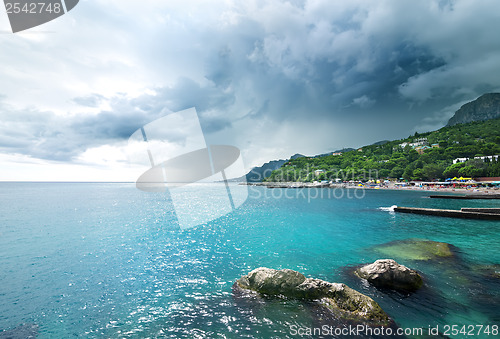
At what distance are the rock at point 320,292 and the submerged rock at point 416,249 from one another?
9767 millimetres

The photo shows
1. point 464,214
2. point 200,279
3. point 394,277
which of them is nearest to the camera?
point 394,277

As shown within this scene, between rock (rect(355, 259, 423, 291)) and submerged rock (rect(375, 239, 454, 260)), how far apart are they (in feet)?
18.3

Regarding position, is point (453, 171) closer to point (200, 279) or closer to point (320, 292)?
point (320, 292)

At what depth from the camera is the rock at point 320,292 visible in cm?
823

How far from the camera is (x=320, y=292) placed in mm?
9641

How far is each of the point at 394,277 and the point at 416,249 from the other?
368 inches

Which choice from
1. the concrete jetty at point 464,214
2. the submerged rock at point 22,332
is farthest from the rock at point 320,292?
the concrete jetty at point 464,214

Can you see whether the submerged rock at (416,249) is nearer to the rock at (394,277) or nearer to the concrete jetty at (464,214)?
the rock at (394,277)

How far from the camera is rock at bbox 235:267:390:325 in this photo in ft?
27.0

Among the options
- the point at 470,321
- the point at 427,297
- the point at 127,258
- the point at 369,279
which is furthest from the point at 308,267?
the point at 127,258

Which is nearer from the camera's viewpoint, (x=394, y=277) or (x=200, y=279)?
(x=394, y=277)

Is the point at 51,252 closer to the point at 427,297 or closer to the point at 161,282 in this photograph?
the point at 161,282

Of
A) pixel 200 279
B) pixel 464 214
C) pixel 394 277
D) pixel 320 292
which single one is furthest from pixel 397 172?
pixel 200 279

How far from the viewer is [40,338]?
8.02m
